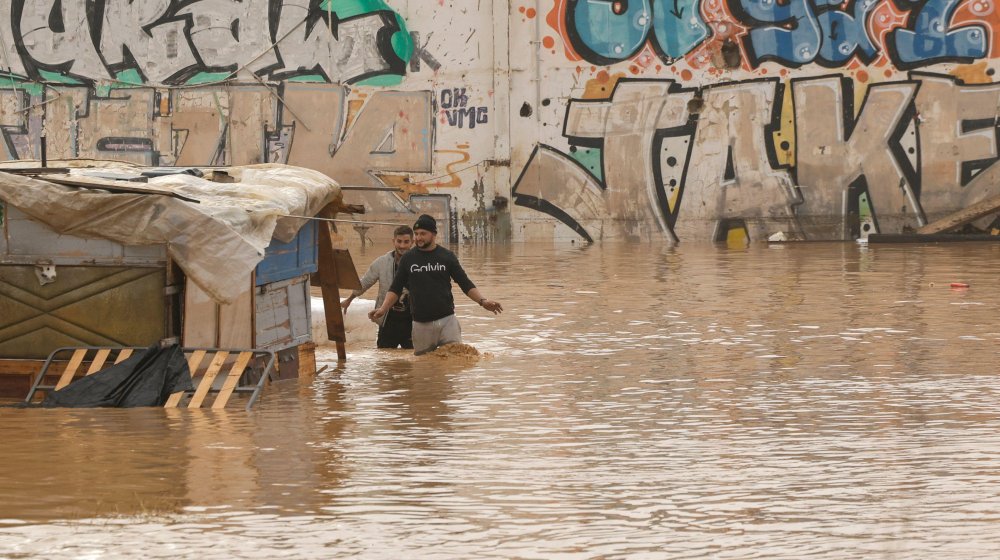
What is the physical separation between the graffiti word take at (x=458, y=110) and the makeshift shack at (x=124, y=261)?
19.2 meters

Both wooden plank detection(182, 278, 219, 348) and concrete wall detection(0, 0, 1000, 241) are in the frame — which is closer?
wooden plank detection(182, 278, 219, 348)

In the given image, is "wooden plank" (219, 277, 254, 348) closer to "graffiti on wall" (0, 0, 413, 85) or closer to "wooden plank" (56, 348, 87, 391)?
"wooden plank" (56, 348, 87, 391)

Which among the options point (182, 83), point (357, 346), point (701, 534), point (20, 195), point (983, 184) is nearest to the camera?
point (701, 534)

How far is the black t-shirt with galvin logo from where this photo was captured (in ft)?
41.8

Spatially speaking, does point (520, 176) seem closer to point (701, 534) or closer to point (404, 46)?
point (404, 46)

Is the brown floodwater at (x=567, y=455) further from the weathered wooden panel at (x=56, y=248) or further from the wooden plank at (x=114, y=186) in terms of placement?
the wooden plank at (x=114, y=186)

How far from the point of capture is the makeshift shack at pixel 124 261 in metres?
10.2

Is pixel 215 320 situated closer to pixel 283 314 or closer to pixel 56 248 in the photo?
pixel 283 314

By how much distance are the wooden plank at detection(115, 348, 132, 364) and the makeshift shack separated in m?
0.16

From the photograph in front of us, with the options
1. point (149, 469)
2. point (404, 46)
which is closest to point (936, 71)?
point (404, 46)

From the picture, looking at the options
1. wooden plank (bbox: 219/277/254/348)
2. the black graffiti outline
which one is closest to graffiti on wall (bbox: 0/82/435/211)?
the black graffiti outline

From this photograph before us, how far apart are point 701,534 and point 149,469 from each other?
3.06 m

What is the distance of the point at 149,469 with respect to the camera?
320 inches

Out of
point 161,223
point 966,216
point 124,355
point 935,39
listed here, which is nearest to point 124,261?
point 161,223
